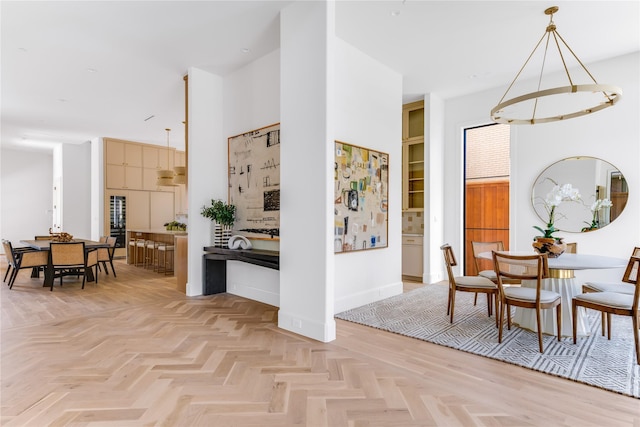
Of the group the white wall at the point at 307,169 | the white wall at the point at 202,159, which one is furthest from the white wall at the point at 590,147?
the white wall at the point at 202,159

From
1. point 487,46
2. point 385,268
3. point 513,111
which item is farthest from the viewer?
point 513,111

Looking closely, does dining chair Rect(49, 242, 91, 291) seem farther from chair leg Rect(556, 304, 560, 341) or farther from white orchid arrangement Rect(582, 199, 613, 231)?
white orchid arrangement Rect(582, 199, 613, 231)

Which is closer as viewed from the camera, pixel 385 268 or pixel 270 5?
pixel 270 5

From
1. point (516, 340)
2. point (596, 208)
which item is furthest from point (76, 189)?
point (596, 208)

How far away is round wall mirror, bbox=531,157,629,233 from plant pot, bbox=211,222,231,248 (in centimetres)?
445

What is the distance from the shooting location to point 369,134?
4.64m

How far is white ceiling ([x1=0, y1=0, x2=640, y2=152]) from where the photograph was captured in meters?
3.54

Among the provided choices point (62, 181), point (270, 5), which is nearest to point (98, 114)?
point (62, 181)

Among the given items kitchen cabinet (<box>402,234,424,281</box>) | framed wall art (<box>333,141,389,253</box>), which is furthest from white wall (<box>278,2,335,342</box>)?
kitchen cabinet (<box>402,234,424,281</box>)

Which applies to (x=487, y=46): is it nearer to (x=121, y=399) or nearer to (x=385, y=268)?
(x=385, y=268)

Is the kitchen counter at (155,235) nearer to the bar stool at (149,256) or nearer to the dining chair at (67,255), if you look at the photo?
the bar stool at (149,256)

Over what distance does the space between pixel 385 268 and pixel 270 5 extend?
11.6 feet

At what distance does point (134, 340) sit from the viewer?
321cm

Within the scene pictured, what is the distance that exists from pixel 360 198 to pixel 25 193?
1182 cm
